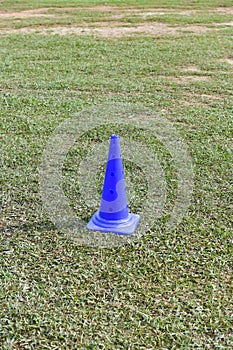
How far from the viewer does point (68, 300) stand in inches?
112

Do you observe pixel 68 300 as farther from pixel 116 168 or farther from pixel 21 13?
pixel 21 13

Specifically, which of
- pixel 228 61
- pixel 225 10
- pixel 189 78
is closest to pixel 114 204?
pixel 189 78

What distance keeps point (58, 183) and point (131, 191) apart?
593mm

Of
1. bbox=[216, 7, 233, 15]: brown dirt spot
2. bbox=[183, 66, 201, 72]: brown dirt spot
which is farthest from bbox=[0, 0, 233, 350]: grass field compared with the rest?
bbox=[216, 7, 233, 15]: brown dirt spot

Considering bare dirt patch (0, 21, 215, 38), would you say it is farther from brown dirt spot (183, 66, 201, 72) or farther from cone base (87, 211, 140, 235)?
cone base (87, 211, 140, 235)

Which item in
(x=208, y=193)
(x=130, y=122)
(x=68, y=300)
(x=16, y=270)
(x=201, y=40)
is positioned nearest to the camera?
(x=68, y=300)

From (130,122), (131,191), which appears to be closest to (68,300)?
(131,191)

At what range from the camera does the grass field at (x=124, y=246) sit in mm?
2654

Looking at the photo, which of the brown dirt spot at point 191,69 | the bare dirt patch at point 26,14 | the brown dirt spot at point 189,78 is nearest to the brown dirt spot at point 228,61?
the brown dirt spot at point 191,69

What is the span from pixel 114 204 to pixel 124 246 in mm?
346

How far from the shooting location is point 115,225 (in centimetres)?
353

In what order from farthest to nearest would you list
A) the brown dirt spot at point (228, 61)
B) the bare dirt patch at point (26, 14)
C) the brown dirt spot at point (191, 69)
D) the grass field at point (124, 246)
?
1. the bare dirt patch at point (26, 14)
2. the brown dirt spot at point (228, 61)
3. the brown dirt spot at point (191, 69)
4. the grass field at point (124, 246)

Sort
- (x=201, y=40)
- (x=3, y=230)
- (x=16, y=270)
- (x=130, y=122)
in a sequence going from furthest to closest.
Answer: (x=201, y=40), (x=130, y=122), (x=3, y=230), (x=16, y=270)

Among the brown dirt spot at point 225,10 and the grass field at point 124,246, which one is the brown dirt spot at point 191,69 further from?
the brown dirt spot at point 225,10
